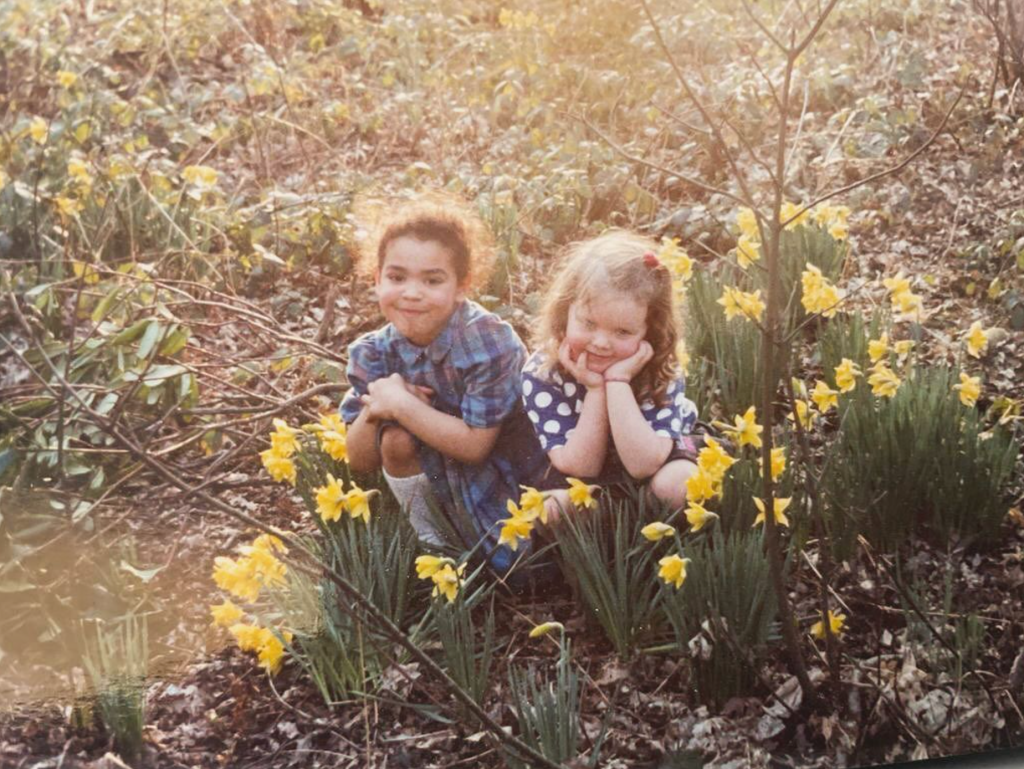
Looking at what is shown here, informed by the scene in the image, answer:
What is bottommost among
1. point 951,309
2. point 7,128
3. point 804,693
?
point 804,693

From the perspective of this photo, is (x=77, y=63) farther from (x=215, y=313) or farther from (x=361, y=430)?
(x=361, y=430)

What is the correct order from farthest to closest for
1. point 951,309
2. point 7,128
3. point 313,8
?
1. point 951,309
2. point 313,8
3. point 7,128

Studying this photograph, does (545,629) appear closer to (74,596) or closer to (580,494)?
(580,494)

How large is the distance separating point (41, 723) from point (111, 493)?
31cm

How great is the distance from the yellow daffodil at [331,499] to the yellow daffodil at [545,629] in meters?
0.31

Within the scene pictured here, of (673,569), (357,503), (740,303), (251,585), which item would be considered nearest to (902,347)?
(740,303)

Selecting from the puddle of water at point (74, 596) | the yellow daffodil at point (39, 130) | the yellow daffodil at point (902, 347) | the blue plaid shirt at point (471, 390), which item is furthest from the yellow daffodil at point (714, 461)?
the yellow daffodil at point (39, 130)

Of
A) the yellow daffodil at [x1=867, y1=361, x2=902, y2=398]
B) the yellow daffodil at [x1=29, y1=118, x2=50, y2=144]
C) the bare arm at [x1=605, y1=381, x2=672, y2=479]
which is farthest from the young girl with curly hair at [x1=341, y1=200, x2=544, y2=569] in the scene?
the yellow daffodil at [x1=867, y1=361, x2=902, y2=398]

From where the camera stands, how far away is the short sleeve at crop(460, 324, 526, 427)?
59.4 inches

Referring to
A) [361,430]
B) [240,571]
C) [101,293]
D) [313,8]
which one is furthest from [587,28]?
[240,571]

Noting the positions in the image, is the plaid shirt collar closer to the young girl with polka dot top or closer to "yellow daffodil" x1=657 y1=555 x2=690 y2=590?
the young girl with polka dot top

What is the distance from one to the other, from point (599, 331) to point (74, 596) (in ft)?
2.48

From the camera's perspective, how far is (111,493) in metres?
1.45

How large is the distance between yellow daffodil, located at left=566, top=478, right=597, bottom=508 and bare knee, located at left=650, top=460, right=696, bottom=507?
92 millimetres
